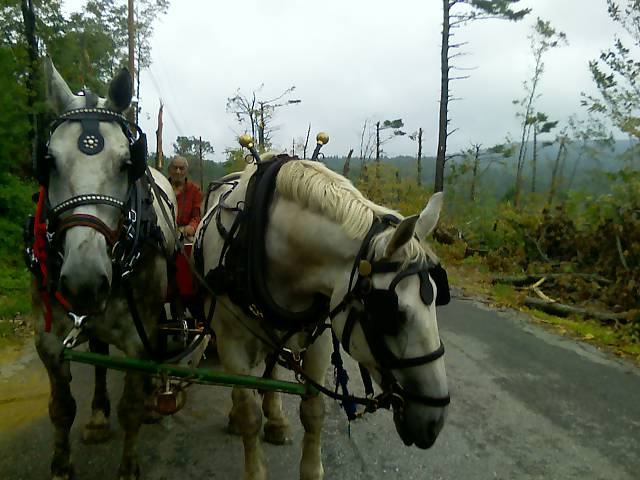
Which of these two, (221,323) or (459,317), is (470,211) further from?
(221,323)

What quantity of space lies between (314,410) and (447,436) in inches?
56.3

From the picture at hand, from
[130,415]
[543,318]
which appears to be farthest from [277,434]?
[543,318]

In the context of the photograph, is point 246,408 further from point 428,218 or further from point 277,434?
point 428,218

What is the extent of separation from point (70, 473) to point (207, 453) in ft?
2.69

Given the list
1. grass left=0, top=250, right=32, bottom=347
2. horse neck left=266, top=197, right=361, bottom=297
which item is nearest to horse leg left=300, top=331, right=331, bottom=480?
horse neck left=266, top=197, right=361, bottom=297

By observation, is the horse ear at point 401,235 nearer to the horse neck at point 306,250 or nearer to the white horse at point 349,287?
the white horse at point 349,287

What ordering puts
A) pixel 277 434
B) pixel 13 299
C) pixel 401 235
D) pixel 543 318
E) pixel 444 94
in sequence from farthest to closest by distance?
pixel 444 94 < pixel 543 318 < pixel 13 299 < pixel 277 434 < pixel 401 235

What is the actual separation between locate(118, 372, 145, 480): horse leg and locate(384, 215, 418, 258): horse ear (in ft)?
5.24

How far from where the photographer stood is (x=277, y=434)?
11.1ft

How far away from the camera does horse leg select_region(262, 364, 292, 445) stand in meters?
3.39

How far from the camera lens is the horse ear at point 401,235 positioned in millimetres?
1718

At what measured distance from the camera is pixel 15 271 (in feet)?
25.6

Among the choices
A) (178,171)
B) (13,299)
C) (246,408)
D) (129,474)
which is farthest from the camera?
(13,299)

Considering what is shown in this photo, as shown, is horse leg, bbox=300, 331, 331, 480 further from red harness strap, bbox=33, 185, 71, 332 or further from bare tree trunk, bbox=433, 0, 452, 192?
bare tree trunk, bbox=433, 0, 452, 192
